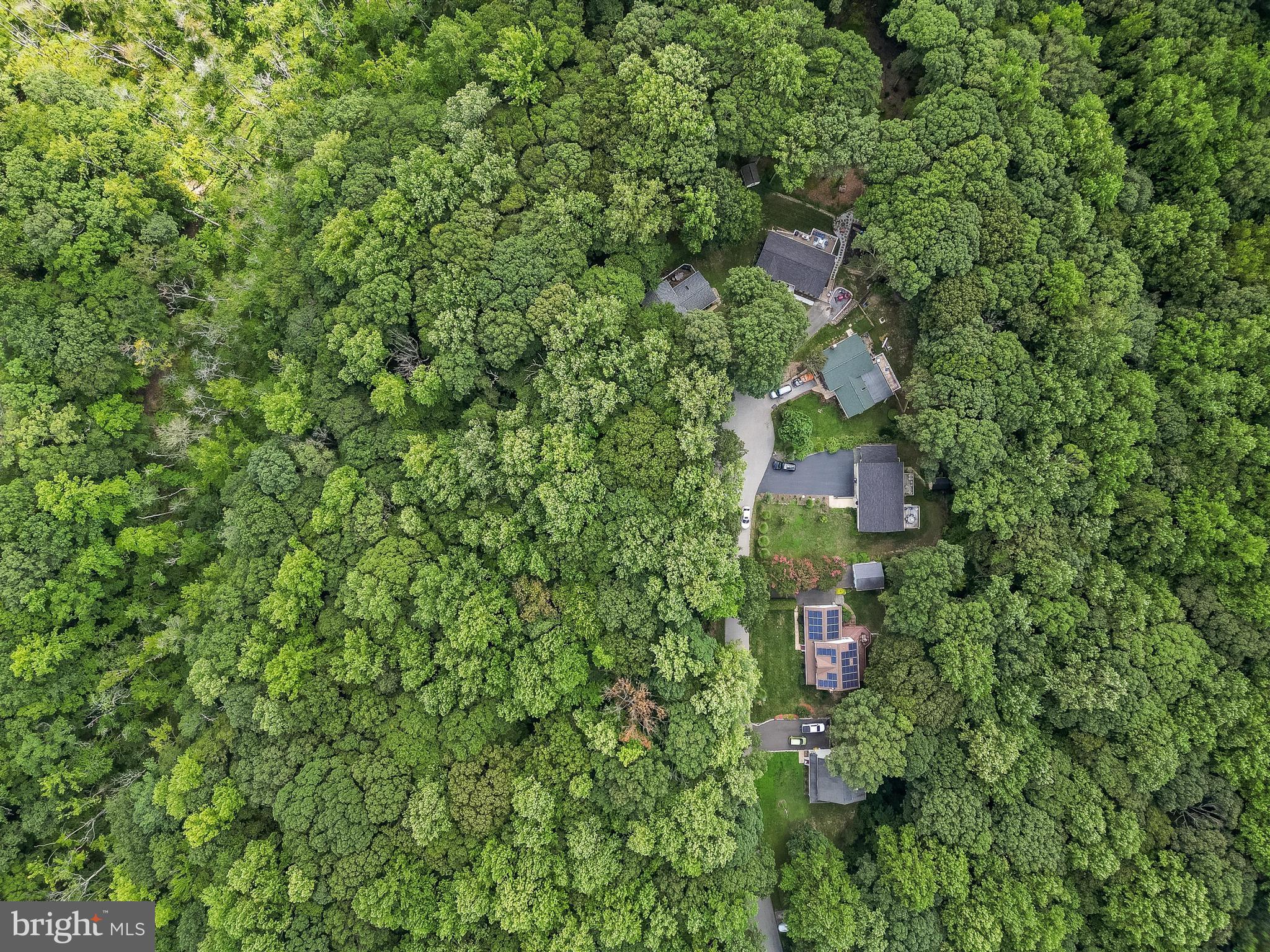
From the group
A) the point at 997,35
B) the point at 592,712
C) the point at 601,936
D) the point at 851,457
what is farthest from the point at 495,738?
the point at 997,35

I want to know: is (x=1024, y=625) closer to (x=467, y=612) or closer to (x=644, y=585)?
(x=644, y=585)

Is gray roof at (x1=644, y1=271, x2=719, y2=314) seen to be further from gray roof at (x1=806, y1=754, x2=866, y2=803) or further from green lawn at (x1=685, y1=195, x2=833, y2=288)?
gray roof at (x1=806, y1=754, x2=866, y2=803)

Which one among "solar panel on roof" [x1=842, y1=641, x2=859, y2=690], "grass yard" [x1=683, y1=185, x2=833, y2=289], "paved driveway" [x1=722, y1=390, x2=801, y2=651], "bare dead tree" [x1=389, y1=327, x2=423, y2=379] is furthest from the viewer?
"grass yard" [x1=683, y1=185, x2=833, y2=289]

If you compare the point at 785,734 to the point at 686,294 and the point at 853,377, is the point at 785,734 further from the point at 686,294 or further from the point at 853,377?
the point at 686,294

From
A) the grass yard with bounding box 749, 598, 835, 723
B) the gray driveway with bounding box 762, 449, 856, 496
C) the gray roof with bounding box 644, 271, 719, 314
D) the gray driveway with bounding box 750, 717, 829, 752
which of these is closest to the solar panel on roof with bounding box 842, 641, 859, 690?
the grass yard with bounding box 749, 598, 835, 723

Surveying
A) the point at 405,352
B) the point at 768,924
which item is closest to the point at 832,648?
the point at 768,924
